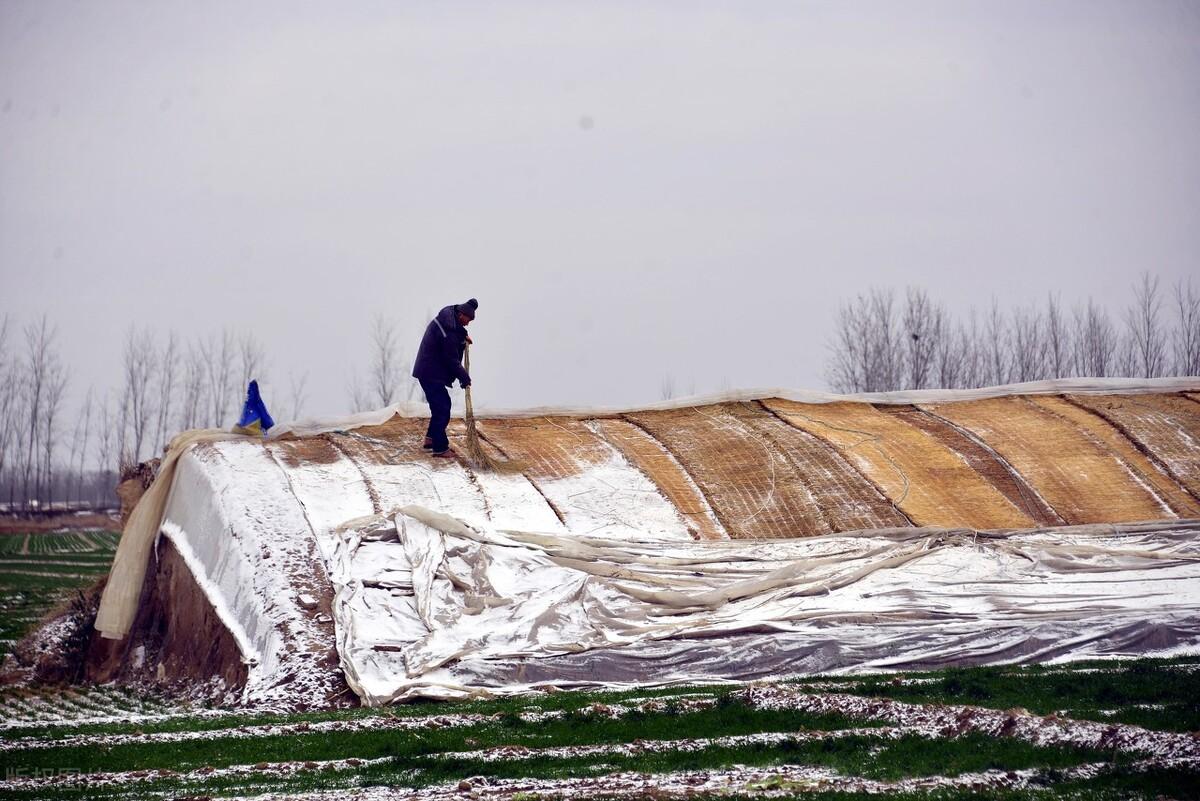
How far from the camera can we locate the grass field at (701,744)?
663 centimetres

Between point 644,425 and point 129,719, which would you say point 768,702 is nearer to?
point 129,719

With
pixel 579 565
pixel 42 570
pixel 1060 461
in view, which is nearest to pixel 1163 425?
pixel 1060 461

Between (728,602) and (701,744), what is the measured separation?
510 centimetres

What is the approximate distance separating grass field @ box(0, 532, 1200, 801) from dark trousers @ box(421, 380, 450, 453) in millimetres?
6190

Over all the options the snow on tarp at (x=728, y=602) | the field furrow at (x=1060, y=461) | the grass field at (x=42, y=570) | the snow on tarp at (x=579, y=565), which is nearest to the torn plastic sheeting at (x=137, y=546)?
the snow on tarp at (x=579, y=565)

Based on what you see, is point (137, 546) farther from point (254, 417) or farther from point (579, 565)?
point (579, 565)

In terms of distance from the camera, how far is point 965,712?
7910 mm

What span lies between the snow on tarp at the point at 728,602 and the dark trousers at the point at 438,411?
2.11 meters

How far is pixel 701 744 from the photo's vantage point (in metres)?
7.93

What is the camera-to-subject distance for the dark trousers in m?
16.3

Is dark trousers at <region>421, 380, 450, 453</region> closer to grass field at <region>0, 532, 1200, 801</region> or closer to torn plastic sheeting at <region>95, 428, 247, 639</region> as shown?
torn plastic sheeting at <region>95, 428, 247, 639</region>

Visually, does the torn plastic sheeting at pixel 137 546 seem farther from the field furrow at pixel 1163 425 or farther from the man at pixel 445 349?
the field furrow at pixel 1163 425

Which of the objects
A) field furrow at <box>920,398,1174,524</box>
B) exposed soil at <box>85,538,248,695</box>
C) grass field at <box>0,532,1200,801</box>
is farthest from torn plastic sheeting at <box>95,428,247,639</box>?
field furrow at <box>920,398,1174,524</box>

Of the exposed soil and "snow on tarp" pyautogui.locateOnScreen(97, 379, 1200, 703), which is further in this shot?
the exposed soil
